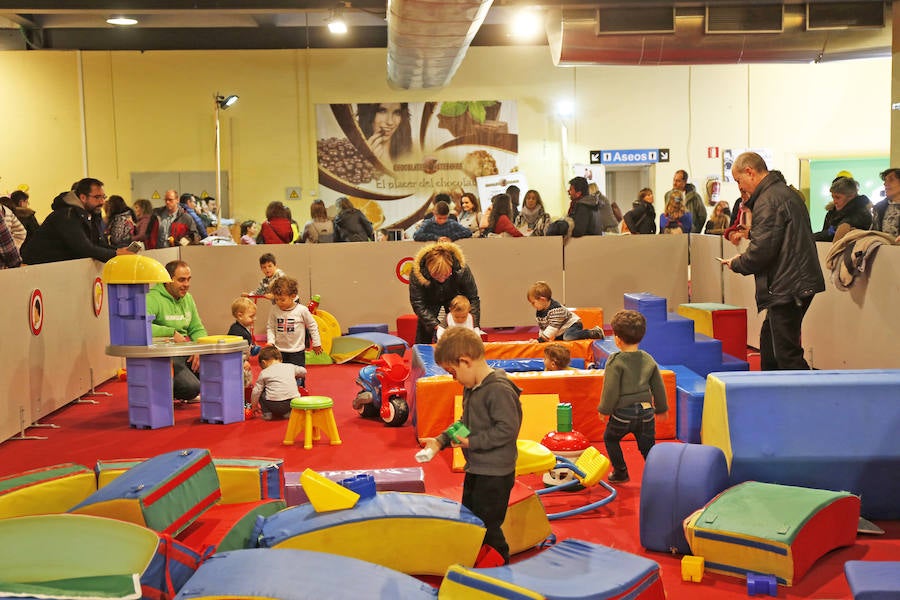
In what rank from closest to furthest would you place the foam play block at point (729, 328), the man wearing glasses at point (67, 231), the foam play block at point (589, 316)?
the man wearing glasses at point (67, 231) < the foam play block at point (729, 328) < the foam play block at point (589, 316)

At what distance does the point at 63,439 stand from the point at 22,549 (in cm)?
388

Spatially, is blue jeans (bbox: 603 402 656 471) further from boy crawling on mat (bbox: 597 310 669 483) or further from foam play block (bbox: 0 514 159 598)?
foam play block (bbox: 0 514 159 598)

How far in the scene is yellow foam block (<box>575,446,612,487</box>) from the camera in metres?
5.22

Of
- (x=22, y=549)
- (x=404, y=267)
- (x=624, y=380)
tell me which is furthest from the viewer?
(x=404, y=267)

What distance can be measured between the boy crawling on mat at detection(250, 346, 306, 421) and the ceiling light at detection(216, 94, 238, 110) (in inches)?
355

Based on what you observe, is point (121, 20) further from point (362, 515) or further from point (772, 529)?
point (772, 529)

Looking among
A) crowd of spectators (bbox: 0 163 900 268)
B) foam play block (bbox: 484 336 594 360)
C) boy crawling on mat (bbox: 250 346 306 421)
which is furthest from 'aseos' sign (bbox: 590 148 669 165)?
boy crawling on mat (bbox: 250 346 306 421)

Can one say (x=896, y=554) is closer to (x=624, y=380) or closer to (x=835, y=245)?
(x=624, y=380)

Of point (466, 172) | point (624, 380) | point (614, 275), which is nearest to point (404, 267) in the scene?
point (614, 275)

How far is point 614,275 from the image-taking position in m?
12.5

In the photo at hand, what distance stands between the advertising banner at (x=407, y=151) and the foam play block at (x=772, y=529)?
42.1ft

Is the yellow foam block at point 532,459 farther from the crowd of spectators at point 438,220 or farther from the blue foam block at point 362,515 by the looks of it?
the crowd of spectators at point 438,220

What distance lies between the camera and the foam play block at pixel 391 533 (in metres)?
3.82

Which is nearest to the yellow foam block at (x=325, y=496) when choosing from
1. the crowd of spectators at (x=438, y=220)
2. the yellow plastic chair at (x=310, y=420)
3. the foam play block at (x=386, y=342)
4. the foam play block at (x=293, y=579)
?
the foam play block at (x=293, y=579)
